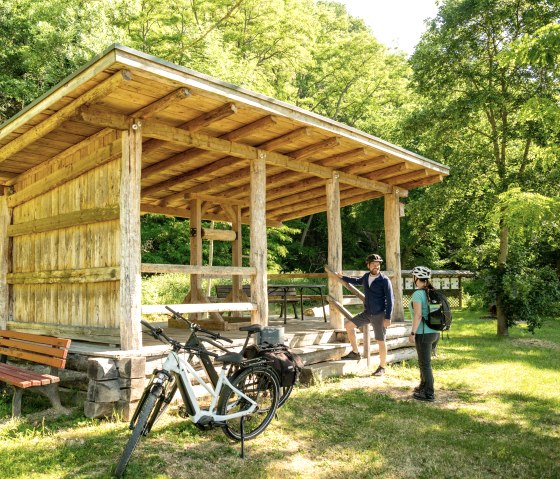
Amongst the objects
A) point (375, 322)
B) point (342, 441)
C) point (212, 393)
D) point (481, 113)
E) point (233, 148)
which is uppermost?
point (481, 113)

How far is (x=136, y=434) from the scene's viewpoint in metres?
4.16

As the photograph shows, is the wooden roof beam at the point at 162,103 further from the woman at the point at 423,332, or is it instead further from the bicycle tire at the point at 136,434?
the woman at the point at 423,332

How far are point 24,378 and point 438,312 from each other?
15.8 feet

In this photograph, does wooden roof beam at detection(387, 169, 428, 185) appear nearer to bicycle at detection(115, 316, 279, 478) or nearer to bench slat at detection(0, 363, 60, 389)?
bicycle at detection(115, 316, 279, 478)

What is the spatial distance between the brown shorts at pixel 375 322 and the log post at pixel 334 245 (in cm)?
74

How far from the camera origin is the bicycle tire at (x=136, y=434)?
161 inches

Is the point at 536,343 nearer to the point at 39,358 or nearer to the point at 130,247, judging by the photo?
the point at 130,247

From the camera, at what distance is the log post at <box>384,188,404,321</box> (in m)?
10.2

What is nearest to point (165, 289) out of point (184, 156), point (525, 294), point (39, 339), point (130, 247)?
point (184, 156)

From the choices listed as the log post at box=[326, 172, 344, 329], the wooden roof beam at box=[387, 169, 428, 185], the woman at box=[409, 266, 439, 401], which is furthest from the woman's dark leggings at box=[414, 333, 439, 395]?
the wooden roof beam at box=[387, 169, 428, 185]

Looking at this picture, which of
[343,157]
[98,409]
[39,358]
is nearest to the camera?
[98,409]

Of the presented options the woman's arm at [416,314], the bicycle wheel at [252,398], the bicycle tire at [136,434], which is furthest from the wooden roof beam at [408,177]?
the bicycle tire at [136,434]

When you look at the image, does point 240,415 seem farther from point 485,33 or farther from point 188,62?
point 188,62

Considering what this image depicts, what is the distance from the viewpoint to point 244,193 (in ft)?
36.1
